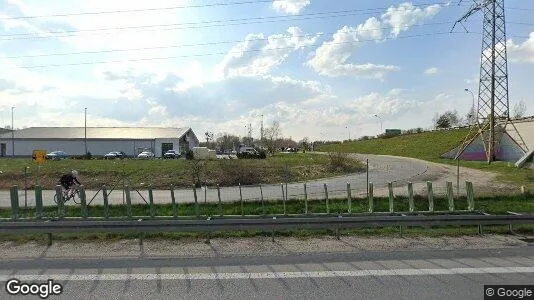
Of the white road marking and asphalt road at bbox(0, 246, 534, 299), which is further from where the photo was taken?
the white road marking

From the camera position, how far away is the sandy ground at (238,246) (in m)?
6.90

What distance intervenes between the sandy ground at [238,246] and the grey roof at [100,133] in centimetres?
7358

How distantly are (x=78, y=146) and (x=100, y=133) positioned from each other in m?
6.03

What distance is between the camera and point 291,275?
562 cm

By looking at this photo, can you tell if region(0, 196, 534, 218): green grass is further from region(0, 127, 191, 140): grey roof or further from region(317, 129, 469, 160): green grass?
region(0, 127, 191, 140): grey roof

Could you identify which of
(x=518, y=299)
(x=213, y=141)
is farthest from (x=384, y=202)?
(x=213, y=141)

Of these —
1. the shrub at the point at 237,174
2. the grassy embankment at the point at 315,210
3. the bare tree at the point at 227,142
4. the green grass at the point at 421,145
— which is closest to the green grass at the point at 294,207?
the grassy embankment at the point at 315,210

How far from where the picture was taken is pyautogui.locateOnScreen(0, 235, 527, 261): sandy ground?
22.6 ft

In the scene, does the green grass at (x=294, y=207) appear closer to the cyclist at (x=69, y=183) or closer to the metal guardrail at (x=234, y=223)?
the cyclist at (x=69, y=183)

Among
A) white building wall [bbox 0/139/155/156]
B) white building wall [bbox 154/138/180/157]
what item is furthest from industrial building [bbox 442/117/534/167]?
white building wall [bbox 0/139/155/156]

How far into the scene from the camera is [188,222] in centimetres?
755

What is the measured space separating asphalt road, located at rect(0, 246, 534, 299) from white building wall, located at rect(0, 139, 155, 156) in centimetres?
7384

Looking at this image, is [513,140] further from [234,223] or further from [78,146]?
[78,146]

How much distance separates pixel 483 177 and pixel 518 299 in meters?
24.2
